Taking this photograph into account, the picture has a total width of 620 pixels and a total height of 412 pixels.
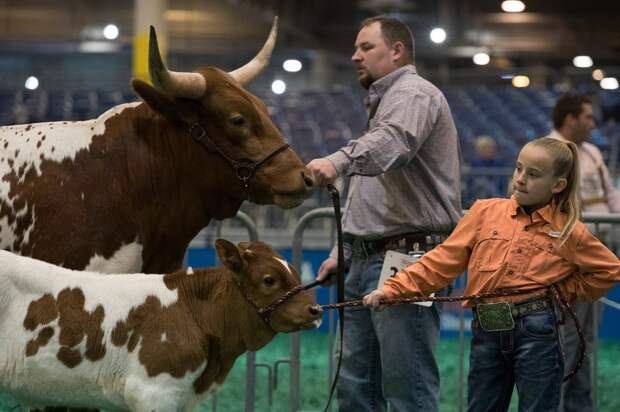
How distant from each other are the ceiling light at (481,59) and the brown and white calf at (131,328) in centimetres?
1738

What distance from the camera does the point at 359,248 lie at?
4254mm

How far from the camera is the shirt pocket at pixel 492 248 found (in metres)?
3.64

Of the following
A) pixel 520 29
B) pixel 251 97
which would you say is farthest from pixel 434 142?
pixel 520 29

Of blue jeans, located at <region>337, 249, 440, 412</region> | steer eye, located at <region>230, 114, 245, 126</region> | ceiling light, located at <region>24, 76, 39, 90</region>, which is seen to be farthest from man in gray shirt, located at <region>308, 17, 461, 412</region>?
ceiling light, located at <region>24, 76, 39, 90</region>

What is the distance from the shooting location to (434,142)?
13.5 feet

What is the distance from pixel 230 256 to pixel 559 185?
3.91 feet

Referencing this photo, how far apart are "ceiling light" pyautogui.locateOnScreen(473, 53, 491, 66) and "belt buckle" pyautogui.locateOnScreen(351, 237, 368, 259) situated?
16317 millimetres

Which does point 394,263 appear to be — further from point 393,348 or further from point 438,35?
point 438,35

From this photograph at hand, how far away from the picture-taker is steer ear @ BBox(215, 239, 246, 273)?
324cm

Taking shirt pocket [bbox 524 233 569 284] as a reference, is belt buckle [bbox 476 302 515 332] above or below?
below

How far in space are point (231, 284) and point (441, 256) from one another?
0.82 meters

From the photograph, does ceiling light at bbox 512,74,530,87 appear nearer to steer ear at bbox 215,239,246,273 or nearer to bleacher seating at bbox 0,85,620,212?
bleacher seating at bbox 0,85,620,212

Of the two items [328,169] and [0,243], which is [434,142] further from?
[0,243]

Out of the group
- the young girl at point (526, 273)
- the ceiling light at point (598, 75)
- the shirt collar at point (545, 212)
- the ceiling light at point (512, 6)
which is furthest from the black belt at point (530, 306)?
the ceiling light at point (512, 6)
